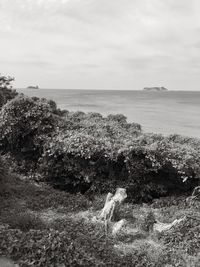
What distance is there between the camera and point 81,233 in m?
8.46

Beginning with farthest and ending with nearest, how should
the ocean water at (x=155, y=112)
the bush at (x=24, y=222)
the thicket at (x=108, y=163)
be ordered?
the ocean water at (x=155, y=112), the thicket at (x=108, y=163), the bush at (x=24, y=222)

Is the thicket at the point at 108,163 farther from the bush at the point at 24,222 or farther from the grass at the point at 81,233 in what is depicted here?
the bush at the point at 24,222

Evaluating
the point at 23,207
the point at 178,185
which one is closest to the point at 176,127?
the point at 178,185

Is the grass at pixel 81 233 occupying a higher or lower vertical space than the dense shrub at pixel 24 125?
lower

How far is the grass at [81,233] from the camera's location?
6.47 m

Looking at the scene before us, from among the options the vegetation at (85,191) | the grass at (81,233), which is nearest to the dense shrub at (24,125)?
the vegetation at (85,191)

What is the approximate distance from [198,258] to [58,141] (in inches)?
263

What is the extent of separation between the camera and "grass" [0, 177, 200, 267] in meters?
6.47

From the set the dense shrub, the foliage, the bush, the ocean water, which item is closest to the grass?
the bush

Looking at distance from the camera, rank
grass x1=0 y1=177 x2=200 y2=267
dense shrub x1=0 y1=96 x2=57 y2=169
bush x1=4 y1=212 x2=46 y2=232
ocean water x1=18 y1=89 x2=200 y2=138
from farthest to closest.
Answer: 1. ocean water x1=18 y1=89 x2=200 y2=138
2. dense shrub x1=0 y1=96 x2=57 y2=169
3. bush x1=4 y1=212 x2=46 y2=232
4. grass x1=0 y1=177 x2=200 y2=267

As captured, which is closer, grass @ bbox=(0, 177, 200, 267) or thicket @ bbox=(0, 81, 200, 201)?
grass @ bbox=(0, 177, 200, 267)

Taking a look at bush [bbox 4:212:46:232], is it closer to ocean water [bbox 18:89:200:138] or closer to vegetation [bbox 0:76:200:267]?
vegetation [bbox 0:76:200:267]

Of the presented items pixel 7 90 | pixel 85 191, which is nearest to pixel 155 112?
pixel 7 90

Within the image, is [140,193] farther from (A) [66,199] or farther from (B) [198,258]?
(B) [198,258]
